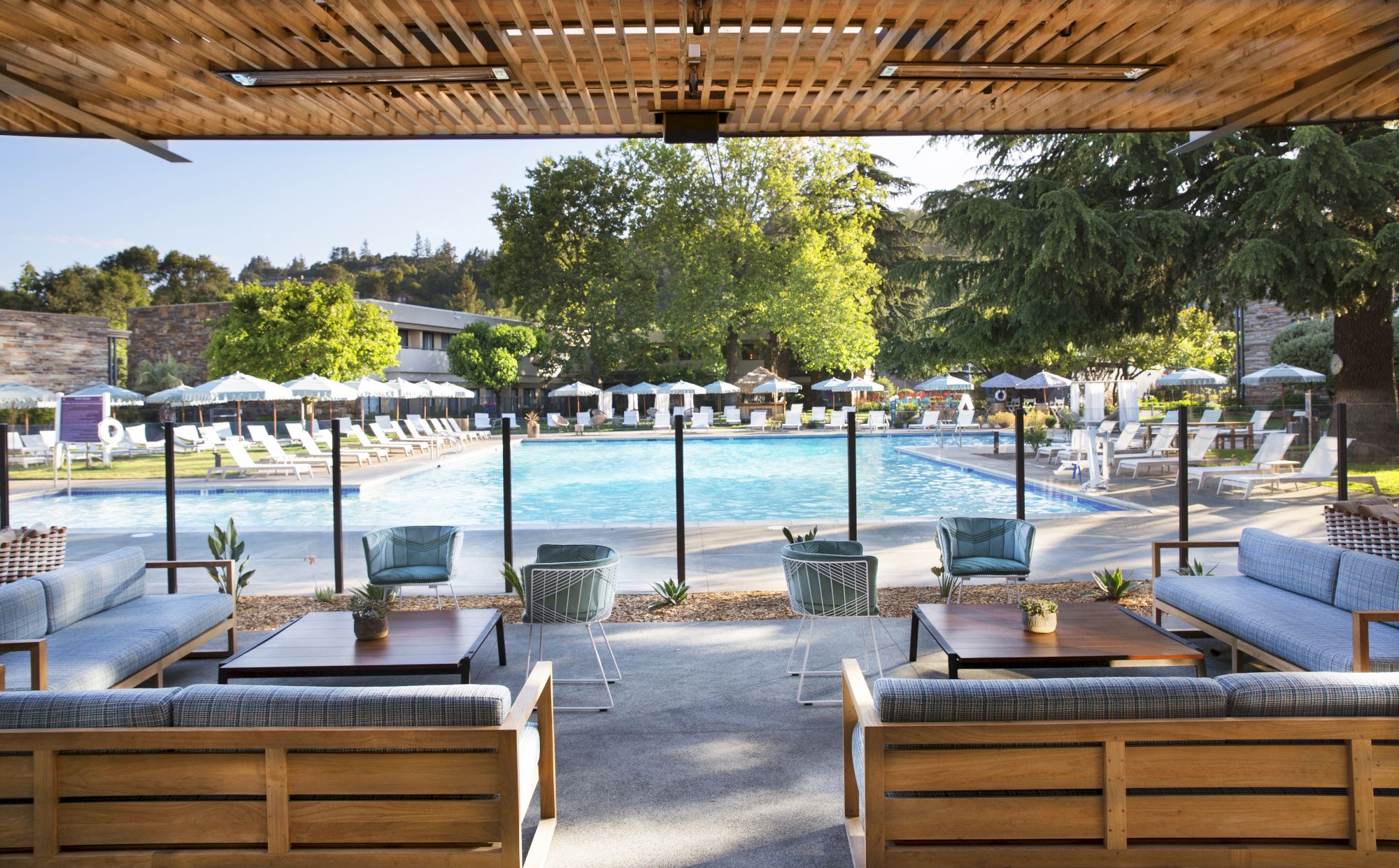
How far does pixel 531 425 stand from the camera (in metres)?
28.2

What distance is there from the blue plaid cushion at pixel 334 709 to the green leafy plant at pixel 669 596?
13.2 feet

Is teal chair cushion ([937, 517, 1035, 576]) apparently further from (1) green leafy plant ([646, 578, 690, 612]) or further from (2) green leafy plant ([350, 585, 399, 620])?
(2) green leafy plant ([350, 585, 399, 620])

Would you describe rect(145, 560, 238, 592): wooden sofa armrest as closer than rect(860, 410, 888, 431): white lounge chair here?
Yes

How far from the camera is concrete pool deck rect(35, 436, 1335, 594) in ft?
24.7

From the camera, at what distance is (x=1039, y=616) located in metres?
4.49

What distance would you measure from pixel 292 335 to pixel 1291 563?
89.8 ft

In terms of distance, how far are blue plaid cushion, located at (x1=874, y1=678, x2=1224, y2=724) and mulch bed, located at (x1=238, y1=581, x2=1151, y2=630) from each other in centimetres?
377

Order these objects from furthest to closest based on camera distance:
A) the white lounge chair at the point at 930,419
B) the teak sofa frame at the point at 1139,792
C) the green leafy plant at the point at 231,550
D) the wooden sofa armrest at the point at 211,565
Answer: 1. the white lounge chair at the point at 930,419
2. the green leafy plant at the point at 231,550
3. the wooden sofa armrest at the point at 211,565
4. the teak sofa frame at the point at 1139,792

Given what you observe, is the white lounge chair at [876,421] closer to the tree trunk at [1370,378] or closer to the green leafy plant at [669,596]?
the tree trunk at [1370,378]

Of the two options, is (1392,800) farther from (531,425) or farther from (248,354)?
(248,354)

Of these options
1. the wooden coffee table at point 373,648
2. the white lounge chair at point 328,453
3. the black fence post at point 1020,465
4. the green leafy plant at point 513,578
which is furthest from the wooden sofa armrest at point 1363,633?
the white lounge chair at point 328,453

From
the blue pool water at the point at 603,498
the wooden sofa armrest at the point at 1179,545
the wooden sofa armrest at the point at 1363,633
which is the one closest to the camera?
the wooden sofa armrest at the point at 1363,633

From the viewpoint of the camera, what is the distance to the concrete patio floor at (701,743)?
10.1ft

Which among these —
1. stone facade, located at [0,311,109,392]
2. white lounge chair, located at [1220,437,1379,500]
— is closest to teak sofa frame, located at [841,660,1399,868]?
white lounge chair, located at [1220,437,1379,500]
